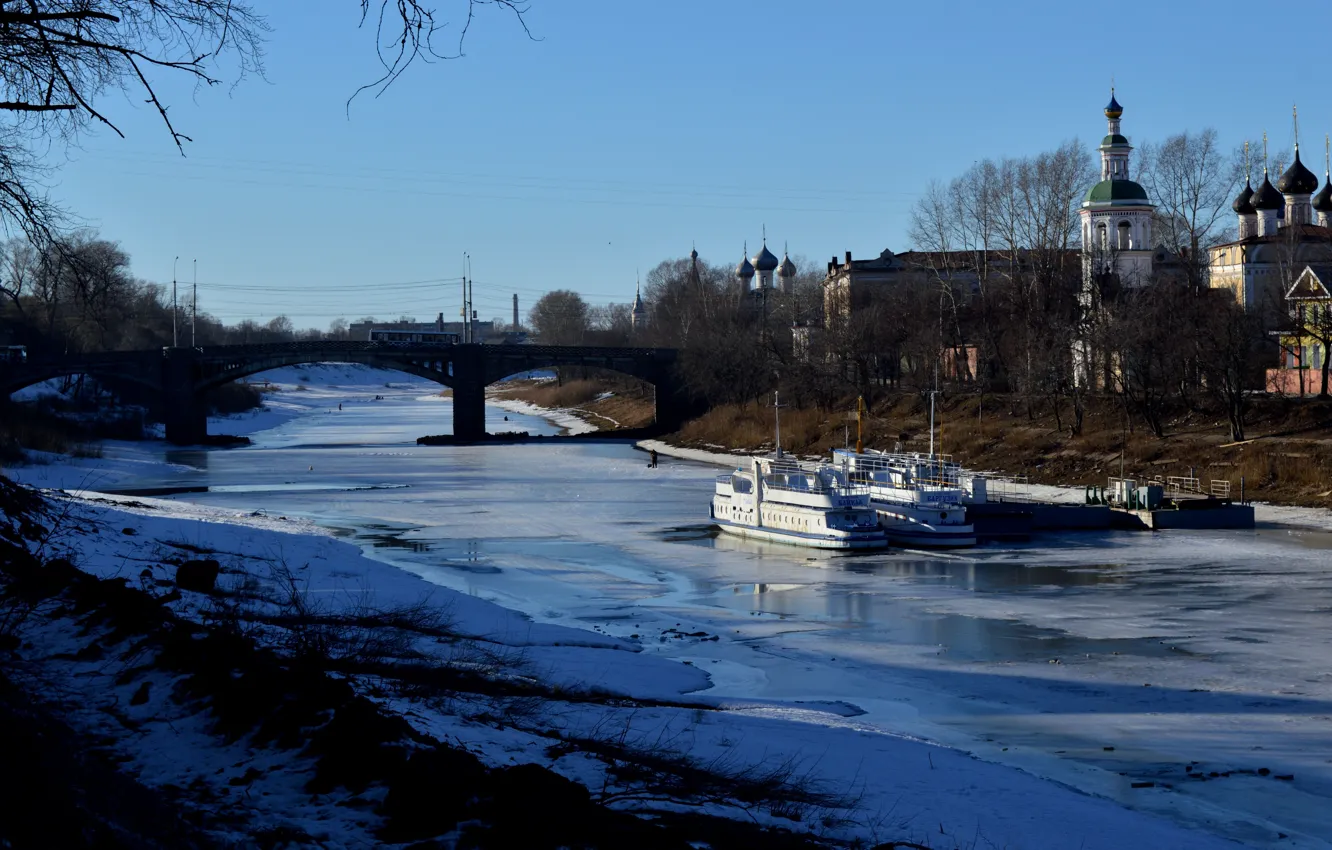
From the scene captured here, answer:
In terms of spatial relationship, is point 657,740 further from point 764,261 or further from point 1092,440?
point 764,261

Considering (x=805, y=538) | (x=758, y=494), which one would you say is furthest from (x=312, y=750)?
(x=758, y=494)

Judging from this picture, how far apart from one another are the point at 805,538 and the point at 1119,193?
56759mm

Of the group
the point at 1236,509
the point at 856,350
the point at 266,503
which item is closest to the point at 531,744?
the point at 1236,509

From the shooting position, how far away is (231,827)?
1035 centimetres

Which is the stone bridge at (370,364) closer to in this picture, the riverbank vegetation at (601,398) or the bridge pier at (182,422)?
A: the bridge pier at (182,422)

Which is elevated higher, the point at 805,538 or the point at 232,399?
the point at 232,399

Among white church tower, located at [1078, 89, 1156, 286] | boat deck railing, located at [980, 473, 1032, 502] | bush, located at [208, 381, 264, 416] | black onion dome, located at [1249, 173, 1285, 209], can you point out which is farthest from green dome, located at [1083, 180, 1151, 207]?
bush, located at [208, 381, 264, 416]

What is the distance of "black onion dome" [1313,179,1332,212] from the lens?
112 m

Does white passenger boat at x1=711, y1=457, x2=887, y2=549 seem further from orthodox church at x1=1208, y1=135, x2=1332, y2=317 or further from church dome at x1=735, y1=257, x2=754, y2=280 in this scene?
church dome at x1=735, y1=257, x2=754, y2=280

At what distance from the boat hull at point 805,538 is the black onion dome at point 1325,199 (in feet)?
268

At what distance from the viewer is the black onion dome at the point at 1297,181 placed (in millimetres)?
105375

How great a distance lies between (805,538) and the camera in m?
46.3

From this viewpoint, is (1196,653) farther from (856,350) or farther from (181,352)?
(181,352)

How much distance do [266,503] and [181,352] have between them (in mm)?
46456
